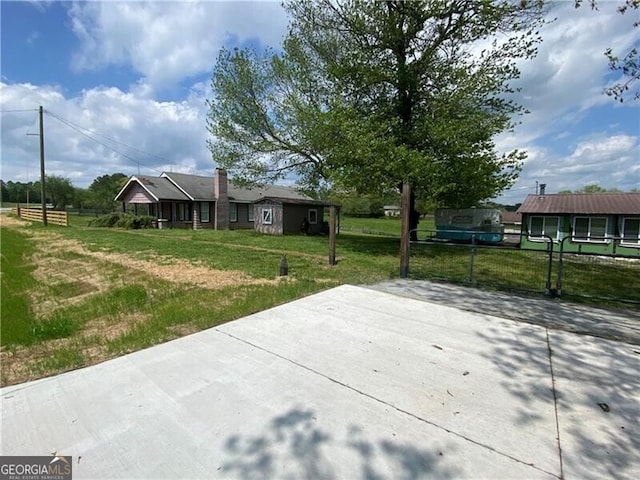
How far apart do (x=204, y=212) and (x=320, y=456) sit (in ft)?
84.8

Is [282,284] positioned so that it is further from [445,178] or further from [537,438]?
[445,178]

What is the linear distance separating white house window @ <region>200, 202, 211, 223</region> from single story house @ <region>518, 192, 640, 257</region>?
21.6 metres

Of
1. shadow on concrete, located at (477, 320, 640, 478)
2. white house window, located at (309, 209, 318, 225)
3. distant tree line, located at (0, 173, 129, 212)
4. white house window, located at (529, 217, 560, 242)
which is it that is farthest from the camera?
distant tree line, located at (0, 173, 129, 212)

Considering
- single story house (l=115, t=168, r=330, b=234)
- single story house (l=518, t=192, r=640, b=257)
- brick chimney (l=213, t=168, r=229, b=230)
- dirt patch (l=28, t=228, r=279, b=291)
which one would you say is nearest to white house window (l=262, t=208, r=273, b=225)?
single story house (l=115, t=168, r=330, b=234)

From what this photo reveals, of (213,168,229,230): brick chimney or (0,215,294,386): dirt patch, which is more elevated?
(213,168,229,230): brick chimney

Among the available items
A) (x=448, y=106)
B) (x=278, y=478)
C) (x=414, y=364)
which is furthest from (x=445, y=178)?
(x=278, y=478)

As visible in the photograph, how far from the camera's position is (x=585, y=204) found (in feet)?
63.3

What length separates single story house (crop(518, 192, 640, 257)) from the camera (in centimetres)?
1767

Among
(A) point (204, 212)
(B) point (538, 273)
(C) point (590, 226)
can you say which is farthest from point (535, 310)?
(A) point (204, 212)

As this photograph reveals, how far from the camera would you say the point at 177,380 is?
9.71 ft

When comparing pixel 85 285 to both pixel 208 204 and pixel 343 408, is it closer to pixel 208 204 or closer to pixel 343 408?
pixel 343 408

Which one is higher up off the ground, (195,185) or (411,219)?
(195,185)

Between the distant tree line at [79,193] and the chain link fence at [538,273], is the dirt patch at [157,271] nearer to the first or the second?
the chain link fence at [538,273]

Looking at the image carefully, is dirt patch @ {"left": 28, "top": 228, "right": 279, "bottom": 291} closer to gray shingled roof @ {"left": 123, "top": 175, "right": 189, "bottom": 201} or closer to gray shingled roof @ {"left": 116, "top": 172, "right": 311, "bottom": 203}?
gray shingled roof @ {"left": 123, "top": 175, "right": 189, "bottom": 201}
